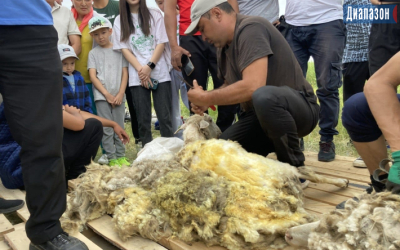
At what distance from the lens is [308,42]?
3715 mm

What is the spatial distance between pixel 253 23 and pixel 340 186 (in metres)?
1.44

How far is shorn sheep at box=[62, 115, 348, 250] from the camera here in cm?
184

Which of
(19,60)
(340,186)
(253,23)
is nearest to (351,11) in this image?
(253,23)

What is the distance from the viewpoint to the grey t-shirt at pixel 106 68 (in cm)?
431

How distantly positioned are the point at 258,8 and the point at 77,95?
87.6 inches

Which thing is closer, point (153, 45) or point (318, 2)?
point (318, 2)

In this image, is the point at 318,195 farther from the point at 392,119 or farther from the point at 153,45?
the point at 153,45

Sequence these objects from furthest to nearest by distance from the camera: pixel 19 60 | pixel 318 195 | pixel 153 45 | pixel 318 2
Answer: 1. pixel 153 45
2. pixel 318 2
3. pixel 318 195
4. pixel 19 60

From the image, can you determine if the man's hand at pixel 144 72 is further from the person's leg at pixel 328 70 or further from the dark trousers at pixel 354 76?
the dark trousers at pixel 354 76

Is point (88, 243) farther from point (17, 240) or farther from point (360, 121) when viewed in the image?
point (360, 121)

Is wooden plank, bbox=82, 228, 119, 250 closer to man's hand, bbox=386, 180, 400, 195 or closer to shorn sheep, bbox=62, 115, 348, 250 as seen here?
shorn sheep, bbox=62, 115, 348, 250

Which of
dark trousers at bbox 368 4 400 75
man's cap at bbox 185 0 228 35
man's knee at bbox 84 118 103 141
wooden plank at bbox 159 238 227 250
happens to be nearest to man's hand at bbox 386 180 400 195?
wooden plank at bbox 159 238 227 250

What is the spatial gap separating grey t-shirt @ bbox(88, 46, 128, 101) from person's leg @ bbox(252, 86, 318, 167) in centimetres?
231

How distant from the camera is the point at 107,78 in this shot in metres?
4.31
